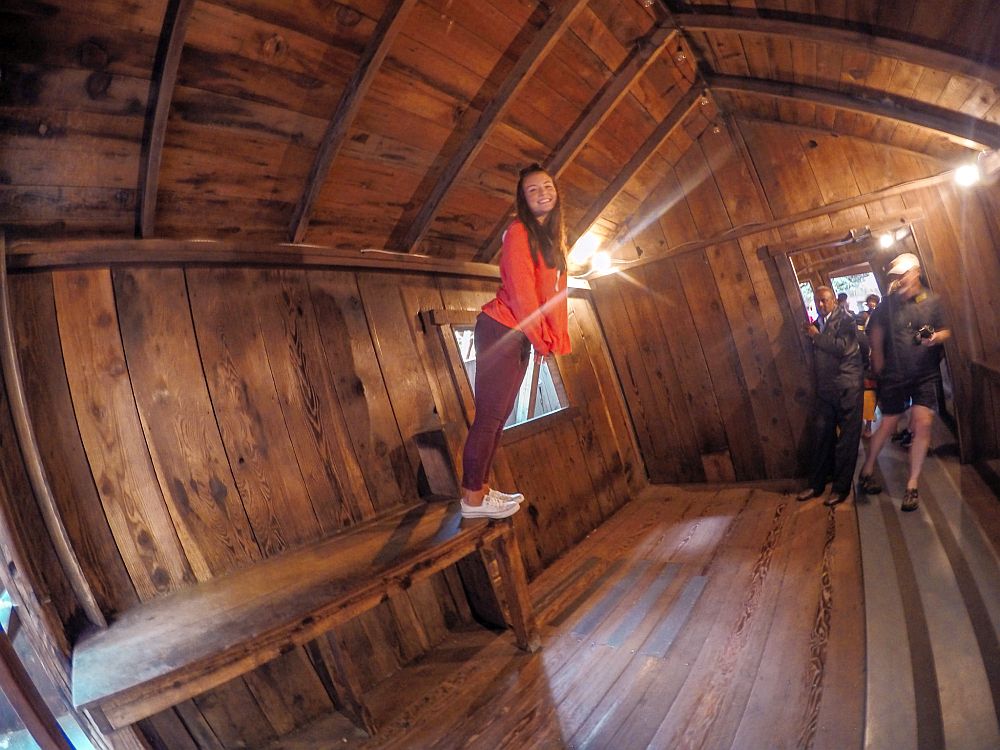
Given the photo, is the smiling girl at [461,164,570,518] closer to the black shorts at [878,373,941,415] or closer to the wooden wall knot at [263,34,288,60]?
the wooden wall knot at [263,34,288,60]

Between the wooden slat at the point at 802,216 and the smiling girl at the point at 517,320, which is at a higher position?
the wooden slat at the point at 802,216

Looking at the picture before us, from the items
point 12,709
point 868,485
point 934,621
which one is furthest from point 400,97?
point 868,485

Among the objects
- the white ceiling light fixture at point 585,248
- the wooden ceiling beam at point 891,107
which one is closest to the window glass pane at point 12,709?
the white ceiling light fixture at point 585,248

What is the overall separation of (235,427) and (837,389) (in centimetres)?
447

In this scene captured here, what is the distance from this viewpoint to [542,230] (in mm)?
2266

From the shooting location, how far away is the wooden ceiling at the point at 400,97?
1806 millimetres

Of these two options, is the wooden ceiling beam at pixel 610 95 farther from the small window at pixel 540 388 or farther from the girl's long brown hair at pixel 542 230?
the small window at pixel 540 388

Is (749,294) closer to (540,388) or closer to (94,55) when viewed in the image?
(540,388)

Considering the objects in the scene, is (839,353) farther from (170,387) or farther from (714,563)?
(170,387)

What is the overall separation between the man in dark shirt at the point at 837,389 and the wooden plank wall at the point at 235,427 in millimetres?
3176

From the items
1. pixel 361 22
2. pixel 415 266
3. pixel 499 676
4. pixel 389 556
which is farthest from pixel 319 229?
pixel 499 676

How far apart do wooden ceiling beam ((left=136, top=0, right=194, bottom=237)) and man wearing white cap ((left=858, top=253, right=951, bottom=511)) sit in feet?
14.9

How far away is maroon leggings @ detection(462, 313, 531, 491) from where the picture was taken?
7.70 feet

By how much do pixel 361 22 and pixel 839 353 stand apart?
4114 mm
